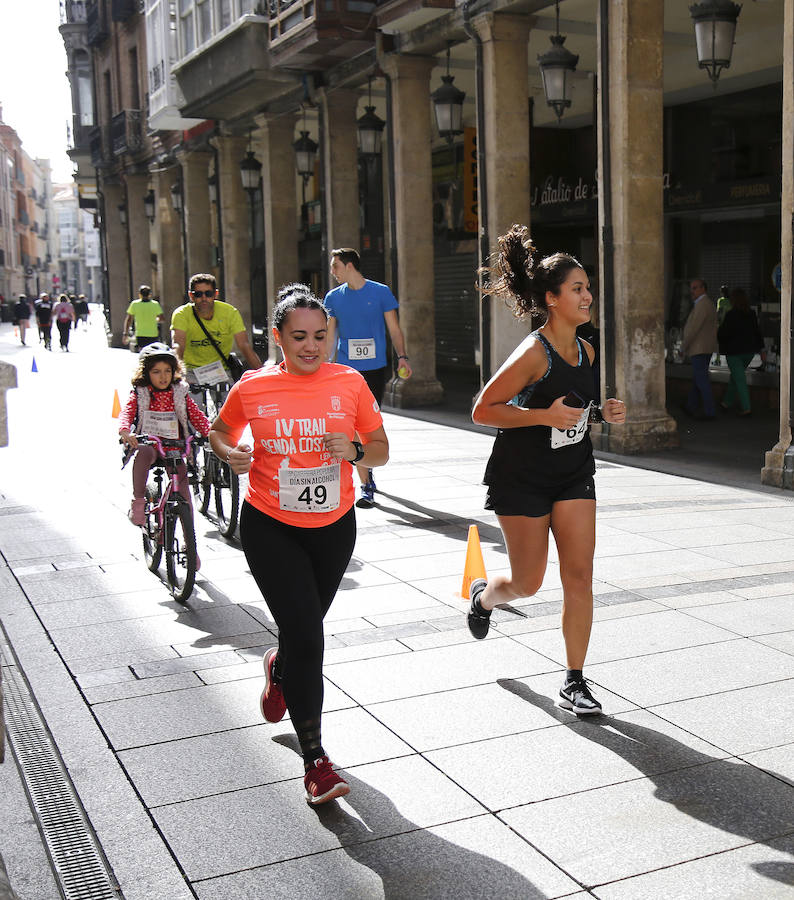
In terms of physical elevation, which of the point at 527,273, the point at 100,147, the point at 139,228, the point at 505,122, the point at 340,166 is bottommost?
the point at 527,273

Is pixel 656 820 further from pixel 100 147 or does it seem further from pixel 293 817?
pixel 100 147

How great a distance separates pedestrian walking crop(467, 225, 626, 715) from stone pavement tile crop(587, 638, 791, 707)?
0.37 meters

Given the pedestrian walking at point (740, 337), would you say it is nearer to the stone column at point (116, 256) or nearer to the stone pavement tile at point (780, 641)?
the stone pavement tile at point (780, 641)

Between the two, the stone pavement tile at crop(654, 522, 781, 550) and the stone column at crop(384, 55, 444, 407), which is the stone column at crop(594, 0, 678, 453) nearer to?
the stone pavement tile at crop(654, 522, 781, 550)

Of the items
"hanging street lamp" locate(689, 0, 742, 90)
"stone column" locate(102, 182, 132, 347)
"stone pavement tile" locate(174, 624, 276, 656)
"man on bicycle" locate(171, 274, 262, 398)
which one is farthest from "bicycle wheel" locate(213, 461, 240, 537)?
"stone column" locate(102, 182, 132, 347)

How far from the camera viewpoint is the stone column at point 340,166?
19.5 meters

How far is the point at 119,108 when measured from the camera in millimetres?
37625

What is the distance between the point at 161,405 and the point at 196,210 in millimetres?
23168

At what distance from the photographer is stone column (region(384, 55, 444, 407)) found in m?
16.8

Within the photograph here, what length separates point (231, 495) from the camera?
829 cm

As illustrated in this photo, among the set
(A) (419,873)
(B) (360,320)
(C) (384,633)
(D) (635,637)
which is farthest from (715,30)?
(A) (419,873)

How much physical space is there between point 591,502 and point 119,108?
36087mm

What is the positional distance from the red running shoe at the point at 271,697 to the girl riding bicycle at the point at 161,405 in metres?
2.64

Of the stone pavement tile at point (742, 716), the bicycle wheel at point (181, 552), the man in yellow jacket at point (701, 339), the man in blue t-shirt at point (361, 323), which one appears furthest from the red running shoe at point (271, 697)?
the man in yellow jacket at point (701, 339)
